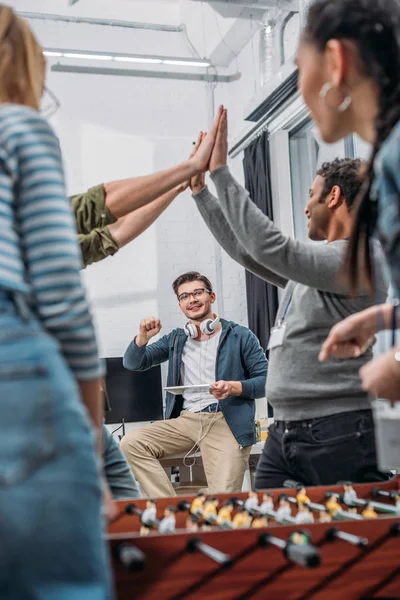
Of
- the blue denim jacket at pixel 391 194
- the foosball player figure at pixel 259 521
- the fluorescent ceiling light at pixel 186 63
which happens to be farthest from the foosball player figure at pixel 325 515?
the fluorescent ceiling light at pixel 186 63

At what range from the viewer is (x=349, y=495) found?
1.53 metres

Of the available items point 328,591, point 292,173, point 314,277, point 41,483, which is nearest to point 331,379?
point 314,277

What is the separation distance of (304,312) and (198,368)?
8.59 feet

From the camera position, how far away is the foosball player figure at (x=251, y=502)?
57.1 inches

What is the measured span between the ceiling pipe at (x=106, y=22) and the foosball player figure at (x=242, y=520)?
5.46 m

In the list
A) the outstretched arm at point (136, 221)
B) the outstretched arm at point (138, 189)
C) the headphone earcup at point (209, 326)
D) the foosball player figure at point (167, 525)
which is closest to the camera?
the foosball player figure at point (167, 525)

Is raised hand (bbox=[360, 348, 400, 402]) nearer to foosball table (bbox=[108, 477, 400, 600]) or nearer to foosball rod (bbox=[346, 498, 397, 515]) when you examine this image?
foosball table (bbox=[108, 477, 400, 600])

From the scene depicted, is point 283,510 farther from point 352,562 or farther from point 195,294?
point 195,294

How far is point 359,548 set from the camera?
113 centimetres

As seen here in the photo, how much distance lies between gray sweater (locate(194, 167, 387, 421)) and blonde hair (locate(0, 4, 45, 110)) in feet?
3.22

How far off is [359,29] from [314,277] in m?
0.96

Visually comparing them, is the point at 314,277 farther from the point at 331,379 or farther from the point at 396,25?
the point at 396,25

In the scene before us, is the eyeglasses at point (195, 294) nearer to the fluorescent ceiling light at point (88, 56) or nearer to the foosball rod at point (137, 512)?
the fluorescent ceiling light at point (88, 56)

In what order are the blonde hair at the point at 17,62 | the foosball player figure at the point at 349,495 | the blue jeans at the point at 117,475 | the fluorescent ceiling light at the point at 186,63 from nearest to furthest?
→ the blonde hair at the point at 17,62
the foosball player figure at the point at 349,495
the blue jeans at the point at 117,475
the fluorescent ceiling light at the point at 186,63
